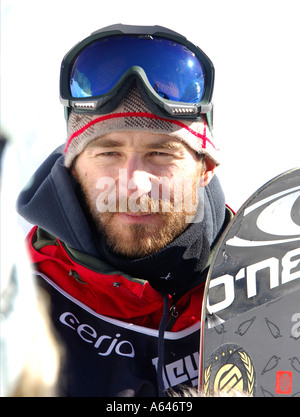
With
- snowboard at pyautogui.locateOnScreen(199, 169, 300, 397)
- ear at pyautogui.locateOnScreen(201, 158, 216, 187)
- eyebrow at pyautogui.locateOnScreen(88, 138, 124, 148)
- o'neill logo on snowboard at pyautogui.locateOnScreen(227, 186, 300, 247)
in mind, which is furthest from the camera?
ear at pyautogui.locateOnScreen(201, 158, 216, 187)

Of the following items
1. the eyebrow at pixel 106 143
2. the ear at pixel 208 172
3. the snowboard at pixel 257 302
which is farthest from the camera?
the ear at pixel 208 172

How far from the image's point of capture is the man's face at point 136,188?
70.4 inches

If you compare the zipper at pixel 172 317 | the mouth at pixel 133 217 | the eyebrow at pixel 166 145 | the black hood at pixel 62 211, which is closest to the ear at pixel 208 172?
the black hood at pixel 62 211

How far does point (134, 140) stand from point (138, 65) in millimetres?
284

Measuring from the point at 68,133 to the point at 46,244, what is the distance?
0.41 m

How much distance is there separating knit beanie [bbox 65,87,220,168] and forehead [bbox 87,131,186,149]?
15 mm

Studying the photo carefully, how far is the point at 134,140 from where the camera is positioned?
70.4 inches

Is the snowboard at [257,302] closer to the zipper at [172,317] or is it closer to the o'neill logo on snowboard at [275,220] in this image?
the o'neill logo on snowboard at [275,220]

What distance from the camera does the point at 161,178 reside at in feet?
6.02

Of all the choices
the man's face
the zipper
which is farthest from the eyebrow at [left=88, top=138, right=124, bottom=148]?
the zipper

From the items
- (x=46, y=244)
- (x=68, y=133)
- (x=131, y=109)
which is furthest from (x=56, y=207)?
(x=131, y=109)

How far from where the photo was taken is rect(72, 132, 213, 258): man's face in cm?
179

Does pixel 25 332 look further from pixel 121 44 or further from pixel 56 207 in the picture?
pixel 121 44

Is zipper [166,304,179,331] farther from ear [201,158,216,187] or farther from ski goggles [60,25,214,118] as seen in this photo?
ski goggles [60,25,214,118]
